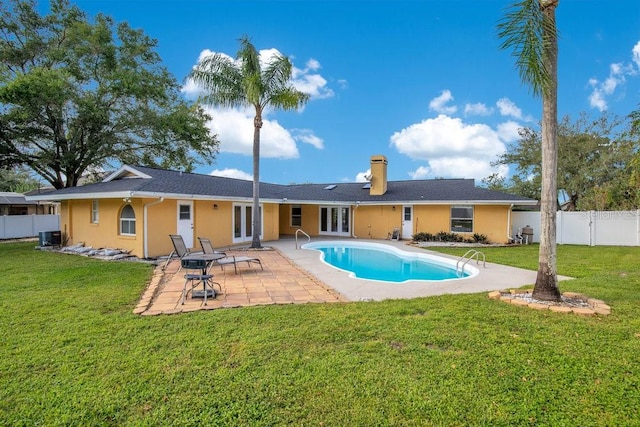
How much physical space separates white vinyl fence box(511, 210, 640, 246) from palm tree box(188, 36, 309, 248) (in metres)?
16.4

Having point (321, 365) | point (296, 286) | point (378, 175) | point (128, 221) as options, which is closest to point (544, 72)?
point (321, 365)

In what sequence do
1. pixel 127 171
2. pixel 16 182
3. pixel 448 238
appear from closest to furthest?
pixel 127 171
pixel 448 238
pixel 16 182

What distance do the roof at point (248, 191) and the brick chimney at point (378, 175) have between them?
53 centimetres

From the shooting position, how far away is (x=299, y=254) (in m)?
14.1

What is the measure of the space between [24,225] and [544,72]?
2762 cm

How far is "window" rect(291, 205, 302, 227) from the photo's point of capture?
24.1m

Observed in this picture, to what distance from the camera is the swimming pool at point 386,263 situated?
36.8 feet

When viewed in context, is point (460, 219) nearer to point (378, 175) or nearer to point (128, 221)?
point (378, 175)

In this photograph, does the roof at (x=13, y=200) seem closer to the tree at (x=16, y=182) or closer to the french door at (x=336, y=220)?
the tree at (x=16, y=182)

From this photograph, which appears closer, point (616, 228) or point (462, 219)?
point (616, 228)

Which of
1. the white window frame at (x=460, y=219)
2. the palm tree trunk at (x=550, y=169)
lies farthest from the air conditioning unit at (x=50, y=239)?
the white window frame at (x=460, y=219)

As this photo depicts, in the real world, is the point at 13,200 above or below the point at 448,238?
above

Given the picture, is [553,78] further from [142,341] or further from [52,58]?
[52,58]

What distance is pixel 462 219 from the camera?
20.1m
